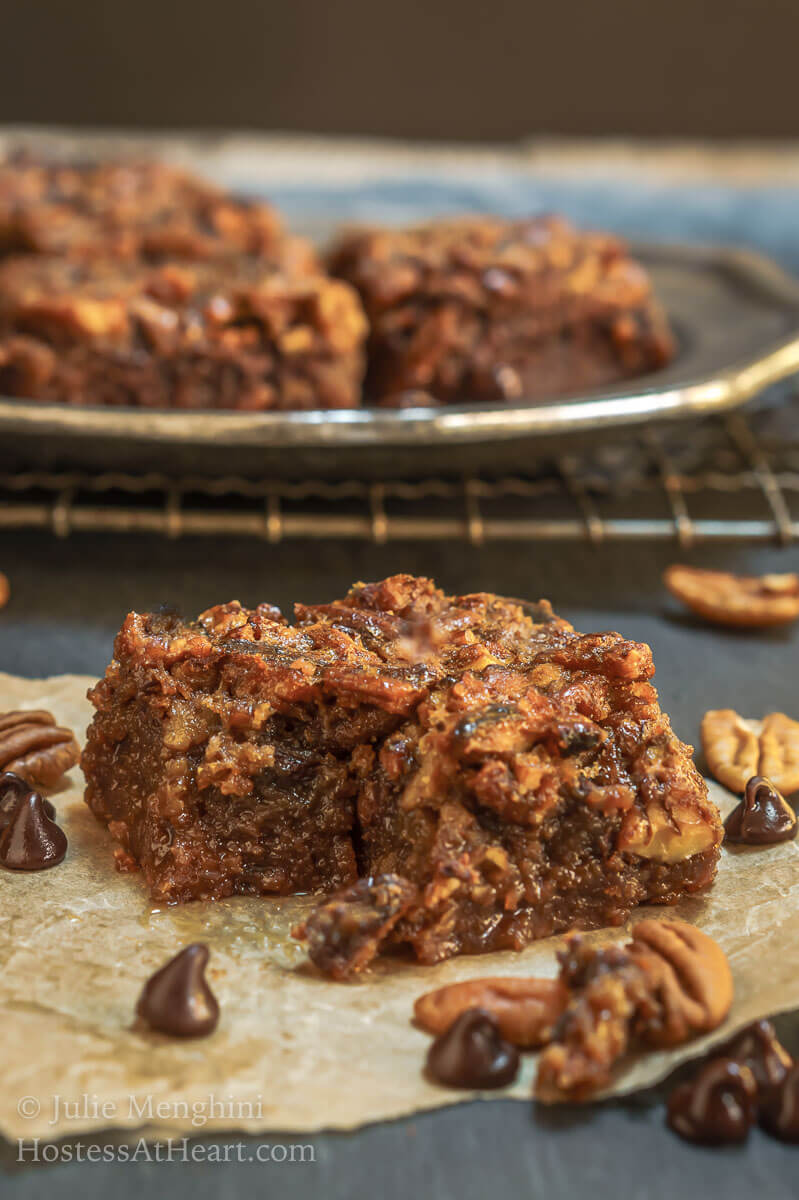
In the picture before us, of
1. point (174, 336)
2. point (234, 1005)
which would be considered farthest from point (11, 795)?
point (174, 336)

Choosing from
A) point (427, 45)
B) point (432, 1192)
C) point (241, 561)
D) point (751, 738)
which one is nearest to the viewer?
point (432, 1192)

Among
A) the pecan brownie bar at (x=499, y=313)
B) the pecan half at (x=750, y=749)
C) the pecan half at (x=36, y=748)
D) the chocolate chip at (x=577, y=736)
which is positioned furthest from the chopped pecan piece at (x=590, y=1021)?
the pecan brownie bar at (x=499, y=313)

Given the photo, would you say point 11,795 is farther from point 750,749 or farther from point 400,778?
point 750,749

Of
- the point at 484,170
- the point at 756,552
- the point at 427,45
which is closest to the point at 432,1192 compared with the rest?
the point at 756,552

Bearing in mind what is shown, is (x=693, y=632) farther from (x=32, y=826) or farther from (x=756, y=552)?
(x=32, y=826)

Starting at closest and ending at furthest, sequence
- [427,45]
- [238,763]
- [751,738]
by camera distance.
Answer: [238,763] < [751,738] < [427,45]

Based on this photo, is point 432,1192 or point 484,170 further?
point 484,170

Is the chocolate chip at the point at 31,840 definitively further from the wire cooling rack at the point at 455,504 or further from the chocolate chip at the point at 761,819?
the wire cooling rack at the point at 455,504
